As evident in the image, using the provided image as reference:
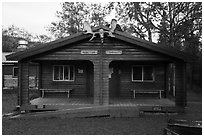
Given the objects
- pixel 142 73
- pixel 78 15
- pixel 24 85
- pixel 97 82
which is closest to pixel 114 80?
pixel 142 73

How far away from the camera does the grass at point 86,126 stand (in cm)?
817

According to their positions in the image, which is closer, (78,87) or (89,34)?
(89,34)

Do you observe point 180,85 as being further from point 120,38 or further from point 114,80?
point 114,80

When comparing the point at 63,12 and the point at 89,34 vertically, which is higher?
the point at 63,12

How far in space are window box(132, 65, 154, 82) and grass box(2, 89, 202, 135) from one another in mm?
4167

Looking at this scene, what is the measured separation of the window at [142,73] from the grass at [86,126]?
4167 mm

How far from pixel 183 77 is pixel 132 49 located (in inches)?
99.9

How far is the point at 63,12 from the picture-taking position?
32469 millimetres

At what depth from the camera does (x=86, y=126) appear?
9.10m

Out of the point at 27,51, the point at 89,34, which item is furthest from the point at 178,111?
the point at 27,51

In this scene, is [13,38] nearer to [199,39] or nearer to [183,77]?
[199,39]

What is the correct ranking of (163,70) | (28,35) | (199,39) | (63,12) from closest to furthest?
(163,70) → (199,39) → (63,12) → (28,35)

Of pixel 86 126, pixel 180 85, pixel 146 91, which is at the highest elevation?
pixel 180 85

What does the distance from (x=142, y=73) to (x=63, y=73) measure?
4.34m
